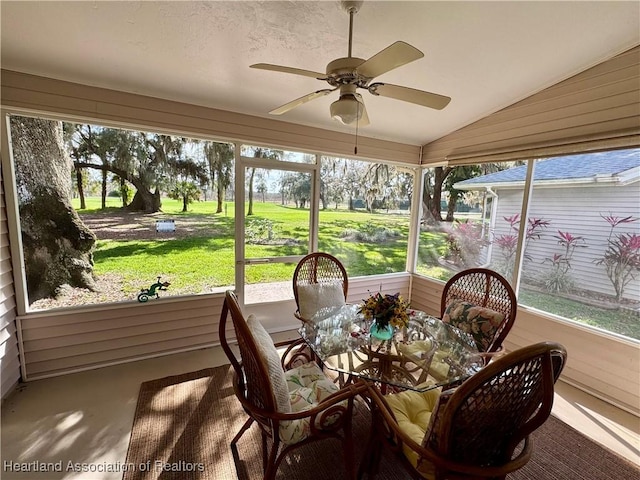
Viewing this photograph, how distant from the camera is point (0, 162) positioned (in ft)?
7.39

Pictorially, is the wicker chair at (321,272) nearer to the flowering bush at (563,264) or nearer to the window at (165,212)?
the window at (165,212)

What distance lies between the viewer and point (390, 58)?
4.39 feet

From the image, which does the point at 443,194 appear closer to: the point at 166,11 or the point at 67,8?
the point at 166,11

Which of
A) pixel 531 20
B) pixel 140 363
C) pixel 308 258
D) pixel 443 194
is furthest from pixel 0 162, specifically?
pixel 443 194

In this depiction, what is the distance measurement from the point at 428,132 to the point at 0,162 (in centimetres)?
442

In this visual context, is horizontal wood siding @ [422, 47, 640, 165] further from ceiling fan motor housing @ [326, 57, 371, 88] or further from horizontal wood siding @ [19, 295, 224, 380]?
horizontal wood siding @ [19, 295, 224, 380]

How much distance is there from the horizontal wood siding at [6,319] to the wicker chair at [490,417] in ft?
10.0

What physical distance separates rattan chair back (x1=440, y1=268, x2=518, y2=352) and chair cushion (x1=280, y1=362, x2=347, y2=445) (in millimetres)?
1307

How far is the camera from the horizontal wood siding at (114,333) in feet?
8.25

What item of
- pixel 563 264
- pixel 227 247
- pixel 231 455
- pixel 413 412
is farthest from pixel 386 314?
pixel 563 264

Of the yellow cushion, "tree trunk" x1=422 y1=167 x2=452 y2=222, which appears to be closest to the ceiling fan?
the yellow cushion

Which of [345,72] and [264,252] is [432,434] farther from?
[264,252]

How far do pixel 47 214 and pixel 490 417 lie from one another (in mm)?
3503

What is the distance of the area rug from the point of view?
5.59 feet
